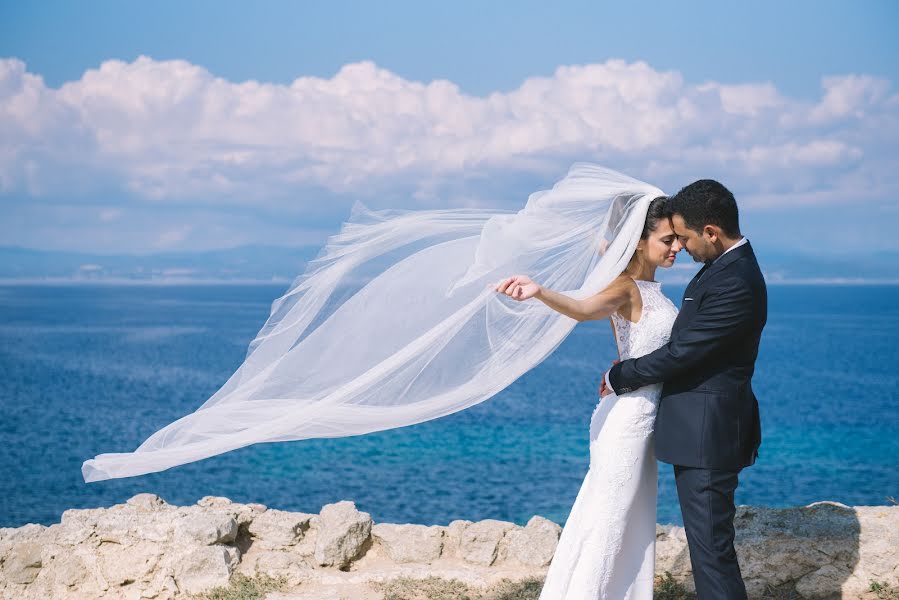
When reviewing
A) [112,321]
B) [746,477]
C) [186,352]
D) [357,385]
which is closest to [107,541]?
[357,385]

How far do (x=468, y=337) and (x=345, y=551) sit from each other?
2.10 meters

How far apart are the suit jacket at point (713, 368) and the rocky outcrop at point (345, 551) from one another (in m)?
1.78

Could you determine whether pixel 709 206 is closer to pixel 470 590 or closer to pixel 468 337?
pixel 468 337

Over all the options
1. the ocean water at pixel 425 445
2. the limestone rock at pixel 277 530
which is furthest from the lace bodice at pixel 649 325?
the ocean water at pixel 425 445

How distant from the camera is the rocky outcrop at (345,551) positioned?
18.4ft

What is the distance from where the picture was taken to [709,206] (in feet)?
13.6

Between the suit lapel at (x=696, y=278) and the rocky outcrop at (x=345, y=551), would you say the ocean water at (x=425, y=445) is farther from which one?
the suit lapel at (x=696, y=278)

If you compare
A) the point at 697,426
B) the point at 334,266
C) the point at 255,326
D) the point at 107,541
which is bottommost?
the point at 255,326

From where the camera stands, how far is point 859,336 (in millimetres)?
81938

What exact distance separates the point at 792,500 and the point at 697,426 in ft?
71.9

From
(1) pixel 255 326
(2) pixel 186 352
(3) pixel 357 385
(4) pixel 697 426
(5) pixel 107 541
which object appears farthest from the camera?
(1) pixel 255 326

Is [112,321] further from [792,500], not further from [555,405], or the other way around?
[792,500]

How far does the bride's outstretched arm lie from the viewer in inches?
168

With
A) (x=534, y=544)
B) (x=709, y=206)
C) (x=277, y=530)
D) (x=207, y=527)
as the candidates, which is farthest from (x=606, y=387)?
(x=207, y=527)
